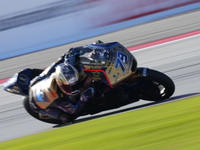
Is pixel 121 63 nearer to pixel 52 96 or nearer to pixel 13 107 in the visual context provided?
pixel 52 96

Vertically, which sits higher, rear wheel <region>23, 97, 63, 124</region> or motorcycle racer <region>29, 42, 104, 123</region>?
motorcycle racer <region>29, 42, 104, 123</region>

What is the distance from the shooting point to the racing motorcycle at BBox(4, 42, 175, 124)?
3.44m

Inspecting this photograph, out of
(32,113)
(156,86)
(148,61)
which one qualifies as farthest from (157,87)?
(148,61)

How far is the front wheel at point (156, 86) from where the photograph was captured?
3570mm

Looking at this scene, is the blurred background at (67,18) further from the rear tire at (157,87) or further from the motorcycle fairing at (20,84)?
the rear tire at (157,87)

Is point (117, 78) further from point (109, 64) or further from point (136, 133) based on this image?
point (136, 133)

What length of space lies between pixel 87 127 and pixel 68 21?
8.01m

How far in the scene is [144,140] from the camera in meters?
2.47

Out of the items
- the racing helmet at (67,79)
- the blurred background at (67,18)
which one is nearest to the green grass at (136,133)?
the racing helmet at (67,79)

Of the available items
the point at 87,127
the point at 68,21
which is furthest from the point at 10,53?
the point at 87,127

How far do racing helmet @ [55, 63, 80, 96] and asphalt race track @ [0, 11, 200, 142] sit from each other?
90cm

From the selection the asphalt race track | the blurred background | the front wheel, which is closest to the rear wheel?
the asphalt race track

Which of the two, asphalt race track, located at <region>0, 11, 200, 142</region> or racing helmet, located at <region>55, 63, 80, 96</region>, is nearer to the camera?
racing helmet, located at <region>55, 63, 80, 96</region>

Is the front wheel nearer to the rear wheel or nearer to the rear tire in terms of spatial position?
the rear tire
